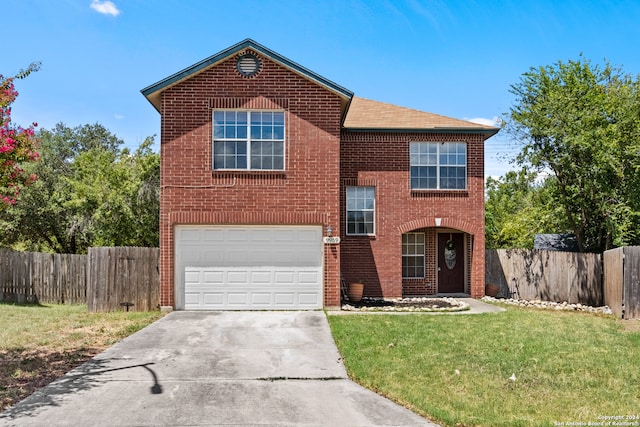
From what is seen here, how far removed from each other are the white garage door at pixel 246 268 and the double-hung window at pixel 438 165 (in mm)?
5224

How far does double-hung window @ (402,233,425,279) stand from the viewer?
19859mm

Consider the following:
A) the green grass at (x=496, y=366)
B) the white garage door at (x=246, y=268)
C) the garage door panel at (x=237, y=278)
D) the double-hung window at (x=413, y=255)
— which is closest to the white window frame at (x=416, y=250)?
the double-hung window at (x=413, y=255)

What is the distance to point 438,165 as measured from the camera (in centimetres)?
1919

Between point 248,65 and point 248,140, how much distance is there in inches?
81.6

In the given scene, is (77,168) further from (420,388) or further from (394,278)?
(420,388)

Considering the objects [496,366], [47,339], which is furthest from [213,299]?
[496,366]

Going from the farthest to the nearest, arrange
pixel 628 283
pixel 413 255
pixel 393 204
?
pixel 413 255 → pixel 393 204 → pixel 628 283

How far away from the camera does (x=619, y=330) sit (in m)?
13.2

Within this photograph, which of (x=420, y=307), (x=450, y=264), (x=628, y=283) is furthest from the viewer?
(x=450, y=264)

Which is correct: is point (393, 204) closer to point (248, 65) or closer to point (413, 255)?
point (413, 255)

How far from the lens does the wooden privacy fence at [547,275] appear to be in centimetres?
1859

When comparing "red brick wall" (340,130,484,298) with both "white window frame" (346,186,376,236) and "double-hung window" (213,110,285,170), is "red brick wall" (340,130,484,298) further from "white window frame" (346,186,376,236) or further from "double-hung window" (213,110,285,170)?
"double-hung window" (213,110,285,170)

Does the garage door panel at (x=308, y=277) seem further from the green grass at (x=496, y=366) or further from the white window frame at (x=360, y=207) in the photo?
the white window frame at (x=360, y=207)

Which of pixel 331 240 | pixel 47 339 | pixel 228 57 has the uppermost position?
pixel 228 57
